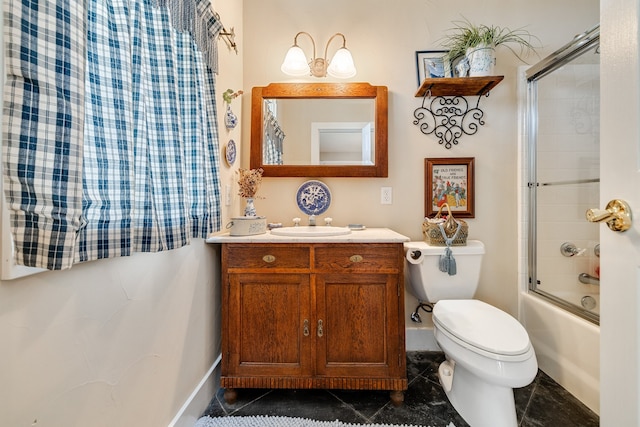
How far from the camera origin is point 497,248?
191 cm

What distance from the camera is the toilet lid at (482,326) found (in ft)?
3.73

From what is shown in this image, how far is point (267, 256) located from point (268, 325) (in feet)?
1.15

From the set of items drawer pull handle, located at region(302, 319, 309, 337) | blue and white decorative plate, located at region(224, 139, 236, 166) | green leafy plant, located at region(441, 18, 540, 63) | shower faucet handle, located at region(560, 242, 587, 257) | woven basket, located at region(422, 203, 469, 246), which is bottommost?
drawer pull handle, located at region(302, 319, 309, 337)

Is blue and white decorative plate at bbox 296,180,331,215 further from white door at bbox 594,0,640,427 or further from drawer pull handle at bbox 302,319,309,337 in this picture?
white door at bbox 594,0,640,427

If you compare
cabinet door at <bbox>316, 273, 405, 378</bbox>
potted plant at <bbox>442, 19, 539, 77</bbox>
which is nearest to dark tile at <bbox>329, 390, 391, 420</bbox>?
cabinet door at <bbox>316, 273, 405, 378</bbox>

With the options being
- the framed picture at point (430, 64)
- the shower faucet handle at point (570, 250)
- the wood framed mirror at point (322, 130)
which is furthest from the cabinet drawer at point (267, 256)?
the shower faucet handle at point (570, 250)

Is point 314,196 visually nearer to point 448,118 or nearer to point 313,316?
point 313,316

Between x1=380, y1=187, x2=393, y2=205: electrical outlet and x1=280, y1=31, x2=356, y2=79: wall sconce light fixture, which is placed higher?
x1=280, y1=31, x2=356, y2=79: wall sconce light fixture

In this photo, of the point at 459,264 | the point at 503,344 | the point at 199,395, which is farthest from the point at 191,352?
the point at 459,264

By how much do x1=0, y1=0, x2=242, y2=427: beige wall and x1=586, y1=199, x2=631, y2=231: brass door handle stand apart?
1.24 metres

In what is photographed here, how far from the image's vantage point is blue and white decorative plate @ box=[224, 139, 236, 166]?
5.28 ft

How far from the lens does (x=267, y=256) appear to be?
4.60 feet

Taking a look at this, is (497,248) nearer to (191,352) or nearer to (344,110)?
(344,110)

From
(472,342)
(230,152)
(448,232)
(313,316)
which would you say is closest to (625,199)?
(472,342)
